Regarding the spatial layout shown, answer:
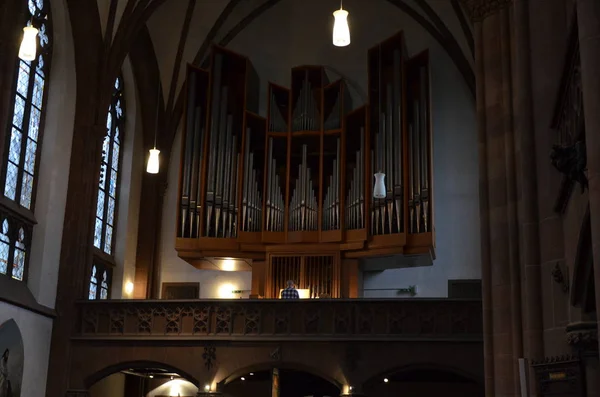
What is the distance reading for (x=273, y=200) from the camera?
20672mm

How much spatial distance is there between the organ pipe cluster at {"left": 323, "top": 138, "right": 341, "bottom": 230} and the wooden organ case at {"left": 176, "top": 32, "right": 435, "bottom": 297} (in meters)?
0.03

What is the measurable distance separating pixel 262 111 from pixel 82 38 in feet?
18.5

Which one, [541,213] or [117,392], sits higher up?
[541,213]

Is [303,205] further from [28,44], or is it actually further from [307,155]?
[28,44]

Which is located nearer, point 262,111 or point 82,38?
point 82,38

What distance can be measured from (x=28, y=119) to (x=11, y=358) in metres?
5.32

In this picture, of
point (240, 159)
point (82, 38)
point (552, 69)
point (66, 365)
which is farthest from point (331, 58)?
point (552, 69)

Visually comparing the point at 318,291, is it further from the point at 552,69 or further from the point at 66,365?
the point at 552,69

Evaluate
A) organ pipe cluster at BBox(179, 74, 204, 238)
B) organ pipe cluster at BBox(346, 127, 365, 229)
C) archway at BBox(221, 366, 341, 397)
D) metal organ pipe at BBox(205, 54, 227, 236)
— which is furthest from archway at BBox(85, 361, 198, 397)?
organ pipe cluster at BBox(346, 127, 365, 229)

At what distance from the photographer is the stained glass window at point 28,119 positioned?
18.0 metres

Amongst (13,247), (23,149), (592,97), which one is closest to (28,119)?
(23,149)

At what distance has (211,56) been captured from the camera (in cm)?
2191

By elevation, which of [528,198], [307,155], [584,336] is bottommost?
[584,336]

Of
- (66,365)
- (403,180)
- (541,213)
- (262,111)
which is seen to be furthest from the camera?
(262,111)
